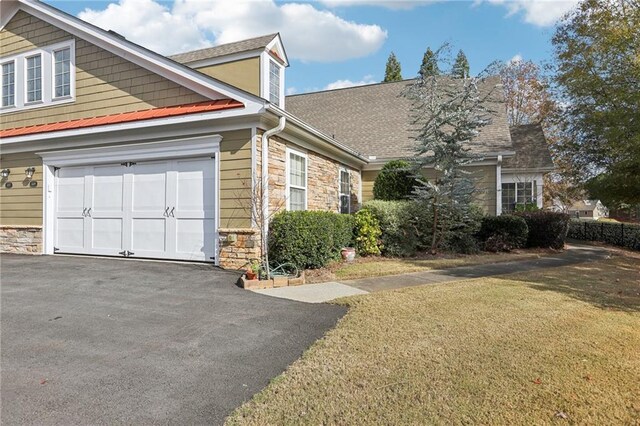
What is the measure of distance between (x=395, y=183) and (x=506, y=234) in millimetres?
3685

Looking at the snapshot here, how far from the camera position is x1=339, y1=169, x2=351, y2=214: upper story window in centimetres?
1212

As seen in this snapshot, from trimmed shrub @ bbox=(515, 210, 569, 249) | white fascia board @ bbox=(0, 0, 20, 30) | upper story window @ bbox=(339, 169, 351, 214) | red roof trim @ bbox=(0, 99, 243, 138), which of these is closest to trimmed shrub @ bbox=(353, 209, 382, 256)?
upper story window @ bbox=(339, 169, 351, 214)


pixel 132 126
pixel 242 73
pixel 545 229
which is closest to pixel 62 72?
pixel 132 126

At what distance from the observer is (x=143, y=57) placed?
8547 millimetres

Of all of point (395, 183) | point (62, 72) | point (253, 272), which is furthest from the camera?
point (395, 183)

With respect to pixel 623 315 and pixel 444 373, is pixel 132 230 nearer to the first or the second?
pixel 444 373

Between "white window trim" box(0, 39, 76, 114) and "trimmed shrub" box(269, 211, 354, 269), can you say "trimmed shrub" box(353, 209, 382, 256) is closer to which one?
"trimmed shrub" box(269, 211, 354, 269)

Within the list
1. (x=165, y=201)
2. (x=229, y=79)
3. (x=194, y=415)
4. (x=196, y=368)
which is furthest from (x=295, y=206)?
(x=194, y=415)

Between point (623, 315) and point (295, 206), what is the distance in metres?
6.67

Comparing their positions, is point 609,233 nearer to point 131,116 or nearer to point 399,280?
point 399,280

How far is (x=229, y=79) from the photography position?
361 inches

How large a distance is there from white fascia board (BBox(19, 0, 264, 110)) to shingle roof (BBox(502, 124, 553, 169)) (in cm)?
1196

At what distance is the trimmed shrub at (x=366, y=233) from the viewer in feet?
31.7

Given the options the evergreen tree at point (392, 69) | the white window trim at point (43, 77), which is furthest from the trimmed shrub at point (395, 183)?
the evergreen tree at point (392, 69)
